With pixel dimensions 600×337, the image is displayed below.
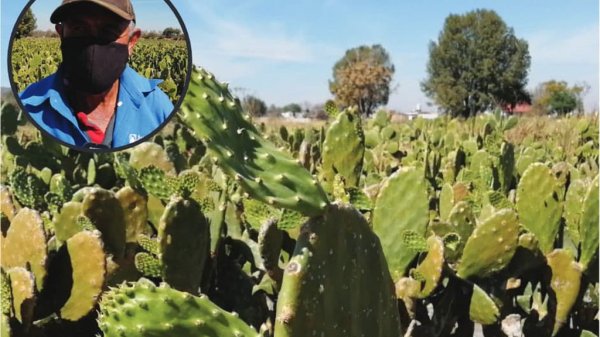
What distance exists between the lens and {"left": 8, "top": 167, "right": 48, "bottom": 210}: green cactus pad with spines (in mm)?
3066

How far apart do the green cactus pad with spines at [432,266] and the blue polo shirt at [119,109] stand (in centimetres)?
105

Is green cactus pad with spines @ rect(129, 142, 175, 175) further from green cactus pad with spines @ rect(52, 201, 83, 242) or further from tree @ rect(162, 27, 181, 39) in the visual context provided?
tree @ rect(162, 27, 181, 39)

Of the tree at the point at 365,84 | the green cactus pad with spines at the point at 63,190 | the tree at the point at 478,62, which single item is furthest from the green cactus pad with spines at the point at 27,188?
the tree at the point at 478,62

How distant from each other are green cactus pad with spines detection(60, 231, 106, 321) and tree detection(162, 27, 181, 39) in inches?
31.0

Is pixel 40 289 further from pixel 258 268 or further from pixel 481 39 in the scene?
pixel 481 39

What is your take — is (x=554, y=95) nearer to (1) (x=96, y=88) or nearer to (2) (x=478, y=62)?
(2) (x=478, y=62)

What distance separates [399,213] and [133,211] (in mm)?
866

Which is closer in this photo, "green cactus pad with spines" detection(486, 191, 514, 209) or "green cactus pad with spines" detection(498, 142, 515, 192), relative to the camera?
"green cactus pad with spines" detection(486, 191, 514, 209)

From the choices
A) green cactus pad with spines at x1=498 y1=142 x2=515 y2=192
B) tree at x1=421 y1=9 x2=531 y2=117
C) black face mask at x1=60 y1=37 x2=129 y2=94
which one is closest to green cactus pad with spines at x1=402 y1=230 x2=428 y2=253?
black face mask at x1=60 y1=37 x2=129 y2=94

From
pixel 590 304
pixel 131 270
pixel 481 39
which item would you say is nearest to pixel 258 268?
pixel 131 270

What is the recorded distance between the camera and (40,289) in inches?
87.3

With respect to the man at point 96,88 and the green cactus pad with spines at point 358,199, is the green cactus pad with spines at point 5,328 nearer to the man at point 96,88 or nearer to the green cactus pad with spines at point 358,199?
the man at point 96,88

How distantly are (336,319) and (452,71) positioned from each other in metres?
60.5

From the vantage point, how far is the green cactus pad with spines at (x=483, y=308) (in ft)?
8.02
